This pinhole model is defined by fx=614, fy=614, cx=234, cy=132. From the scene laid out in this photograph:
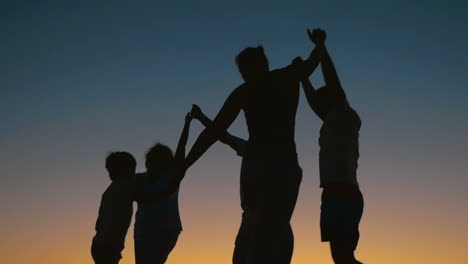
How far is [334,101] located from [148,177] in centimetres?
324

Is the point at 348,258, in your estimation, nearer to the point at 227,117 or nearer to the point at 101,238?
the point at 227,117

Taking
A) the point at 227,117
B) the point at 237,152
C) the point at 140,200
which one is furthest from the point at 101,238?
the point at 227,117

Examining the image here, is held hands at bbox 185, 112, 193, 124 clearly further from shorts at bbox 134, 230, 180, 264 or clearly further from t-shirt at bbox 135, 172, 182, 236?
shorts at bbox 134, 230, 180, 264

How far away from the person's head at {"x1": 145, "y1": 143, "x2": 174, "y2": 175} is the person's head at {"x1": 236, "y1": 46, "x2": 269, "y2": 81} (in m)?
3.32

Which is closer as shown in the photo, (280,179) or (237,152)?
(280,179)

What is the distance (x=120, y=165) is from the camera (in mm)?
7781

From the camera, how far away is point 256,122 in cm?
488

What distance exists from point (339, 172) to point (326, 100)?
0.79 metres

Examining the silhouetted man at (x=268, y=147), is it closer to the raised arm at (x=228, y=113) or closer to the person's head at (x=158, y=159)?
the raised arm at (x=228, y=113)

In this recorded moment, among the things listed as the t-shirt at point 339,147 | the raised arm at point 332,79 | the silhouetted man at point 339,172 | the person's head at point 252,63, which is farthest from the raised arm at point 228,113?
the t-shirt at point 339,147

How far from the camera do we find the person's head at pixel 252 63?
512cm

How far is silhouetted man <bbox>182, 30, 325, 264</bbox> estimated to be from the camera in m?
4.71

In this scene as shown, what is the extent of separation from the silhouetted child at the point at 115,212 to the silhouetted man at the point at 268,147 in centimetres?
283

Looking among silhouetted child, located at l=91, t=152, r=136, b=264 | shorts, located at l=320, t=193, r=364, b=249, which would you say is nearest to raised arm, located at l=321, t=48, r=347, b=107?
shorts, located at l=320, t=193, r=364, b=249
